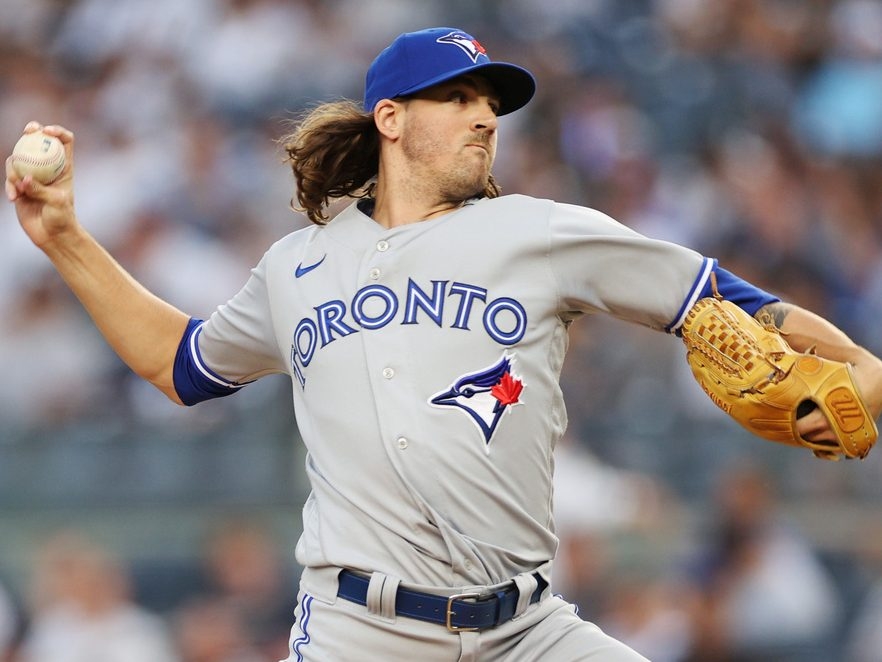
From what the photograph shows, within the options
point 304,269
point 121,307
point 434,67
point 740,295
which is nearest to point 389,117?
point 434,67

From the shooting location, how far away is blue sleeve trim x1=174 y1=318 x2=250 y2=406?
3.43 metres

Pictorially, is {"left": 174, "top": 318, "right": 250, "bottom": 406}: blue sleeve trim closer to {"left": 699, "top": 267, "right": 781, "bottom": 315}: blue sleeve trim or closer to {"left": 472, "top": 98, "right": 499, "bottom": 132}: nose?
{"left": 472, "top": 98, "right": 499, "bottom": 132}: nose

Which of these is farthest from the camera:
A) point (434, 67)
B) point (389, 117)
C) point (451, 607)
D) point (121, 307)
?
point (121, 307)

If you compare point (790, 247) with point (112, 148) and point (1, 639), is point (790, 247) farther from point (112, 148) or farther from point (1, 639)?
point (1, 639)

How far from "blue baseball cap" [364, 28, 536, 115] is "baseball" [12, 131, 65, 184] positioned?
2.28ft

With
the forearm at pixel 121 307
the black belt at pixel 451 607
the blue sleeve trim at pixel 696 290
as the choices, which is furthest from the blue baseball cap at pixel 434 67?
the black belt at pixel 451 607

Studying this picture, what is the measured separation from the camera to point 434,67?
10.4ft

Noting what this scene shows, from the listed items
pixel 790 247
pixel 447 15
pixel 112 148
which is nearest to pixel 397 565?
pixel 790 247

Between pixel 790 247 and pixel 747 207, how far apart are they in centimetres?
Result: 40

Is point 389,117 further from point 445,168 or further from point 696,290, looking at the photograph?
point 696,290

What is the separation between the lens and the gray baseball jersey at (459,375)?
294 centimetres

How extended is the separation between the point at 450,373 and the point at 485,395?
0.26 ft

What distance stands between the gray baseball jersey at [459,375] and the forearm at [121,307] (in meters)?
0.49

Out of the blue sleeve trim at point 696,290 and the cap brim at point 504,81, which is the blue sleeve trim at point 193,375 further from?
the blue sleeve trim at point 696,290
